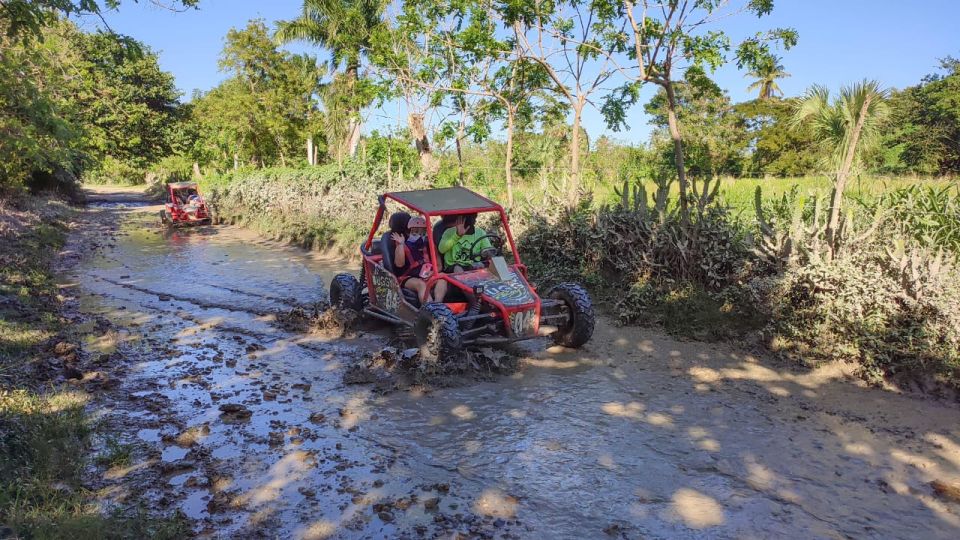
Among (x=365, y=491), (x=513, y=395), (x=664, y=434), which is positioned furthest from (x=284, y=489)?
(x=664, y=434)

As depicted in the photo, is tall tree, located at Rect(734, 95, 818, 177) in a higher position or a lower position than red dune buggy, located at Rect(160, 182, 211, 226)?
higher

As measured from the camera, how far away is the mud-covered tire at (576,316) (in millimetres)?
7234

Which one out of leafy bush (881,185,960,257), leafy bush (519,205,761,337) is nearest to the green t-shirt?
leafy bush (519,205,761,337)

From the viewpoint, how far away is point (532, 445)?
505cm

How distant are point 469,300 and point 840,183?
4.46 meters

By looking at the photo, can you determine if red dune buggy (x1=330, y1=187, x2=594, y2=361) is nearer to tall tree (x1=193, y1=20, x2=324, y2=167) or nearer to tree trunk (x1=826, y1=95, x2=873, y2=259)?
tree trunk (x1=826, y1=95, x2=873, y2=259)

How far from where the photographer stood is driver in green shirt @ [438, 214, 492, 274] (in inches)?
283

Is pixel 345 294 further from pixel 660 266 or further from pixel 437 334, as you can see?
pixel 660 266

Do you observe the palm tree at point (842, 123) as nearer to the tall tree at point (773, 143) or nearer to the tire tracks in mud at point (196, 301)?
the tire tracks in mud at point (196, 301)

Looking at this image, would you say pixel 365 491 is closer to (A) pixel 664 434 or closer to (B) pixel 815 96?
(A) pixel 664 434

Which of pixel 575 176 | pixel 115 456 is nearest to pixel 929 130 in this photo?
pixel 575 176

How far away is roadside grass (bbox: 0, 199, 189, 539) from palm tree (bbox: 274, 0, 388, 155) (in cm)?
1818

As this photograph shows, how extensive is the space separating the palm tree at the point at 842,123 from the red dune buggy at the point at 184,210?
19.5 m

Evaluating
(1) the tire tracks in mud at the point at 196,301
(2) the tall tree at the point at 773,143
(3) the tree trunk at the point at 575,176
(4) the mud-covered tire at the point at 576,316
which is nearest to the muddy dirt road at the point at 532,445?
(4) the mud-covered tire at the point at 576,316
